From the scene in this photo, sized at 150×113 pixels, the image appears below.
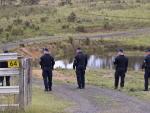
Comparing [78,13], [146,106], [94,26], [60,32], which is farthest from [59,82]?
[78,13]

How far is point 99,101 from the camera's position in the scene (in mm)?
21672

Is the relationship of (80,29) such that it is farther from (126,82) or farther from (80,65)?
(80,65)

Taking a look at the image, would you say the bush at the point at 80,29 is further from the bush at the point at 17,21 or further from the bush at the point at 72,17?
the bush at the point at 17,21

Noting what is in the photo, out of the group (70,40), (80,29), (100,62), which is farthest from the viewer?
(80,29)

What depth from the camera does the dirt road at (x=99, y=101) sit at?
1908 cm

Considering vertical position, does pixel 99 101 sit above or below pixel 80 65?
below

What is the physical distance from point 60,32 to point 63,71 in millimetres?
30421

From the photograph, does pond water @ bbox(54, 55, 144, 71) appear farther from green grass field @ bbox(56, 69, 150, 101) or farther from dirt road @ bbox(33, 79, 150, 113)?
dirt road @ bbox(33, 79, 150, 113)

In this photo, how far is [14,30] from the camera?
6375 centimetres

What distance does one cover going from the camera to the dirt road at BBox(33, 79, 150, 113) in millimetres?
19078

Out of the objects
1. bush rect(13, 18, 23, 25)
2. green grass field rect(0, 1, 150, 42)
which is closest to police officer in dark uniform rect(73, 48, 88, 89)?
green grass field rect(0, 1, 150, 42)

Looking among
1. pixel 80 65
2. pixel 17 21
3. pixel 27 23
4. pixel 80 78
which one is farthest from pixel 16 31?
pixel 80 78

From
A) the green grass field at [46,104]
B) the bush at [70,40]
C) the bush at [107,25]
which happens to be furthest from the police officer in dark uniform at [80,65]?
the bush at [107,25]

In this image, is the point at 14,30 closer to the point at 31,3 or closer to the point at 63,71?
the point at 63,71
